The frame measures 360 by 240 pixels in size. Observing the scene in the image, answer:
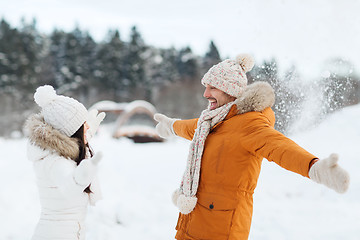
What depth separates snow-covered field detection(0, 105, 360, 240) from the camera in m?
3.50

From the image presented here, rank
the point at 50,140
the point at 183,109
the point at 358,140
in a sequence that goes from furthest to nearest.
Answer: the point at 183,109 → the point at 358,140 → the point at 50,140

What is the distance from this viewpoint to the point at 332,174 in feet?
4.29

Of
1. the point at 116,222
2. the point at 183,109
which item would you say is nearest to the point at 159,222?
the point at 116,222

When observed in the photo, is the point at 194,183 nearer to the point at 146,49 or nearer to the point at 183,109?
the point at 183,109

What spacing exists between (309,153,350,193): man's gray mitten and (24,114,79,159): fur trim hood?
134 centimetres

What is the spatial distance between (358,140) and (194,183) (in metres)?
5.00

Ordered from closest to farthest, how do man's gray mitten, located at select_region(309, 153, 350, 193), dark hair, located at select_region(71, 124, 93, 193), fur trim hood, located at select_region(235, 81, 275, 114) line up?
man's gray mitten, located at select_region(309, 153, 350, 193), fur trim hood, located at select_region(235, 81, 275, 114), dark hair, located at select_region(71, 124, 93, 193)

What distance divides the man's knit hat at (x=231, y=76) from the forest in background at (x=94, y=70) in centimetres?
1789

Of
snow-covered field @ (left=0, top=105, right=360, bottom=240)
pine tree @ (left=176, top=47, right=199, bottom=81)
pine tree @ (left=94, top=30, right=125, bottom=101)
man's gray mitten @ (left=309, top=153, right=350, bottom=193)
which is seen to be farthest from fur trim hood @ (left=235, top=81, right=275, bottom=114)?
pine tree @ (left=94, top=30, right=125, bottom=101)

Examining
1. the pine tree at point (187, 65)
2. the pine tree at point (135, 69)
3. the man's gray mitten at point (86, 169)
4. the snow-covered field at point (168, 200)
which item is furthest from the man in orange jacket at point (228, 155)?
the pine tree at point (135, 69)

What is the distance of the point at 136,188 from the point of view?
4859mm

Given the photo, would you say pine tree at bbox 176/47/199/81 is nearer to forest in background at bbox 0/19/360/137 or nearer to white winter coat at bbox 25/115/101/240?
forest in background at bbox 0/19/360/137

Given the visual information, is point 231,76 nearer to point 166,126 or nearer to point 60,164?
point 166,126

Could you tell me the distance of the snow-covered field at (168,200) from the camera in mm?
3496
